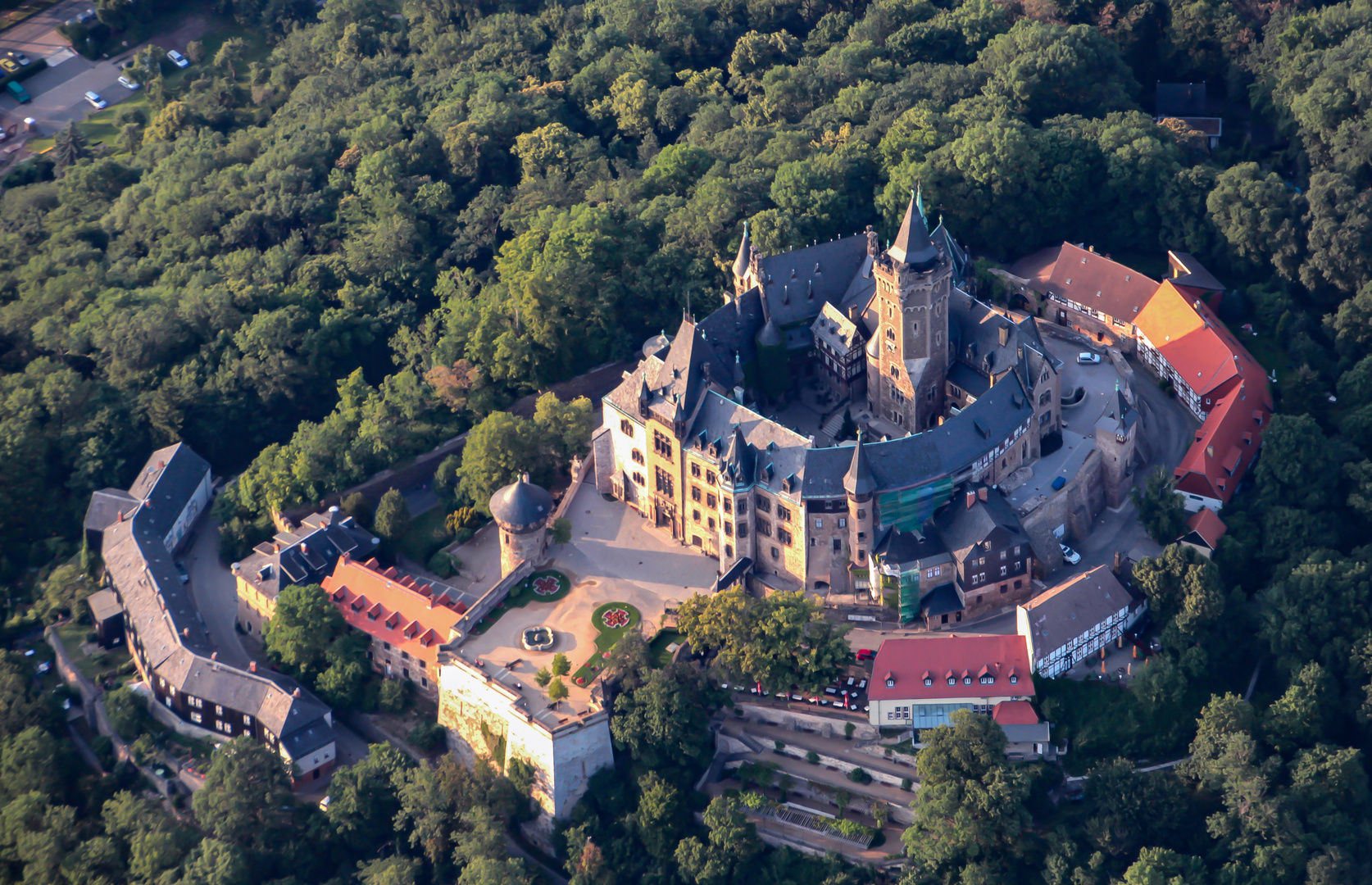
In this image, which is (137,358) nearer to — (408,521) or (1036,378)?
(408,521)

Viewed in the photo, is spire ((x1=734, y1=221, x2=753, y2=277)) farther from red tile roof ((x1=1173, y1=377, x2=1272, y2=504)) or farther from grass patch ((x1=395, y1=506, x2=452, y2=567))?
red tile roof ((x1=1173, y1=377, x2=1272, y2=504))

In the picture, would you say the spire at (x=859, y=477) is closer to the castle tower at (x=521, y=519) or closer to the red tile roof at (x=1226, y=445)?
the castle tower at (x=521, y=519)

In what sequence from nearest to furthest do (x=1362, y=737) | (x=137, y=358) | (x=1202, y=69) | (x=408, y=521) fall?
(x=1362, y=737)
(x=408, y=521)
(x=137, y=358)
(x=1202, y=69)

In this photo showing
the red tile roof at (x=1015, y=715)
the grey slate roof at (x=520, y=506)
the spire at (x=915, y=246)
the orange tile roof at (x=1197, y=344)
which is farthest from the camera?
the orange tile roof at (x=1197, y=344)

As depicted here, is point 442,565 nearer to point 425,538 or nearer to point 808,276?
point 425,538

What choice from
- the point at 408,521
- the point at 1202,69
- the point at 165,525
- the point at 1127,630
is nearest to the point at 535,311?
the point at 408,521

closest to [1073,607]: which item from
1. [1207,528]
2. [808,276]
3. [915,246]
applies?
[1207,528]

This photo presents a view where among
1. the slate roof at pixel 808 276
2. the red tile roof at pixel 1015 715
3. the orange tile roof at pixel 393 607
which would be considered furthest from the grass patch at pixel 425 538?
the red tile roof at pixel 1015 715
